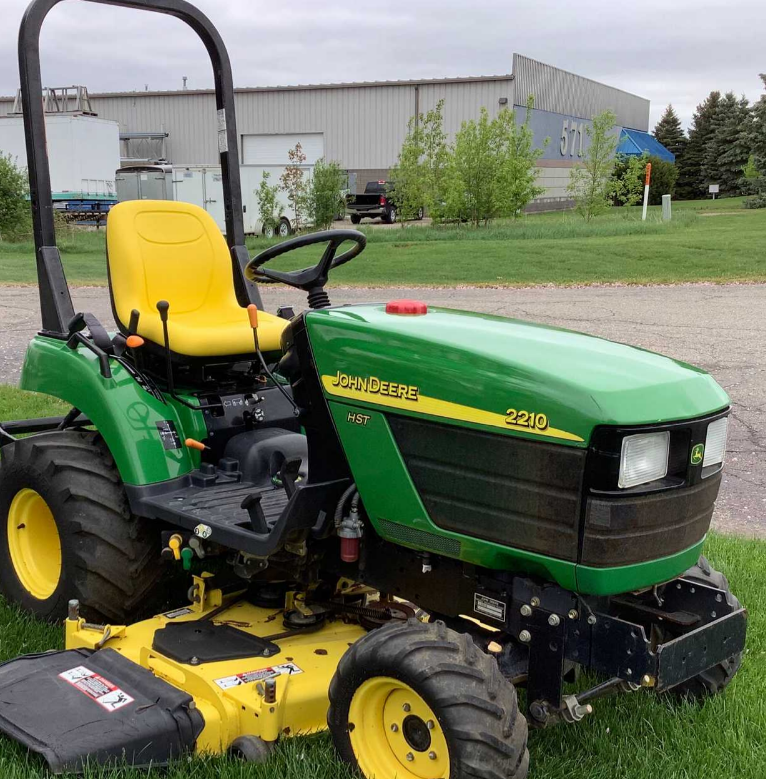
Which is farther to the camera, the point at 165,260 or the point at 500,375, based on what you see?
the point at 165,260

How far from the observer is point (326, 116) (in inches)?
1517

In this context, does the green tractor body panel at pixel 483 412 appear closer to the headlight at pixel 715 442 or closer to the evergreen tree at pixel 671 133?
the headlight at pixel 715 442

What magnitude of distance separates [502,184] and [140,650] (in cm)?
2012

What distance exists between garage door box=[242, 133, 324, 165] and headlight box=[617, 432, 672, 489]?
37.7m

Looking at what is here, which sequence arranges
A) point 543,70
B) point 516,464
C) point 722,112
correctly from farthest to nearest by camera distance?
point 722,112, point 543,70, point 516,464

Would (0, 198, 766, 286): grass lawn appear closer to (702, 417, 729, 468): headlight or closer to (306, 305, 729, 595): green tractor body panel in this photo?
(306, 305, 729, 595): green tractor body panel

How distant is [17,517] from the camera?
3.73 meters

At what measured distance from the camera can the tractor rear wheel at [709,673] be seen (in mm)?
2907

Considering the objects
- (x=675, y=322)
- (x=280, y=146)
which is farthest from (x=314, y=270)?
(x=280, y=146)

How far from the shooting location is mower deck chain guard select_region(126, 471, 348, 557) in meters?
2.75

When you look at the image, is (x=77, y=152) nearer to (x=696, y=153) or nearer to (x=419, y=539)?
(x=419, y=539)

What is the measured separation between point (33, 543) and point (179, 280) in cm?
116

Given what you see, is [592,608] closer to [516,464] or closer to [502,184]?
[516,464]

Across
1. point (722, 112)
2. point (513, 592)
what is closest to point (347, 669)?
point (513, 592)
